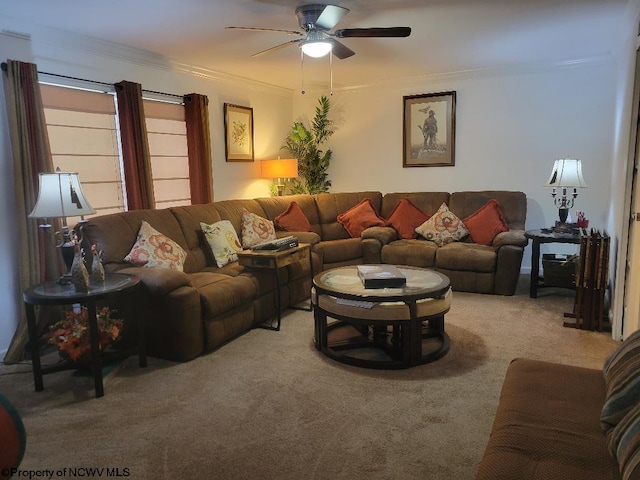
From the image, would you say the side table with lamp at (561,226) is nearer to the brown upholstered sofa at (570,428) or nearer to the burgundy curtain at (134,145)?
the brown upholstered sofa at (570,428)

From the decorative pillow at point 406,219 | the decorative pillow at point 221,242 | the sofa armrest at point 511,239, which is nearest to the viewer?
the decorative pillow at point 221,242

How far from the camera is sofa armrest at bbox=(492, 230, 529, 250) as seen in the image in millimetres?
4559

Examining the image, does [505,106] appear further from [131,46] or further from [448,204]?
[131,46]

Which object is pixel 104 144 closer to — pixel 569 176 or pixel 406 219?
pixel 406 219

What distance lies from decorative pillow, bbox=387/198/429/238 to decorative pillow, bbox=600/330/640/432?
389 centimetres

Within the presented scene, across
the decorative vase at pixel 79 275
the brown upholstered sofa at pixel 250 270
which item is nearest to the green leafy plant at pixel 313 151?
the brown upholstered sofa at pixel 250 270

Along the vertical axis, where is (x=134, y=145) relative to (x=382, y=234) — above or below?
above

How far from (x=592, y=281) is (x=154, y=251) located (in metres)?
3.45

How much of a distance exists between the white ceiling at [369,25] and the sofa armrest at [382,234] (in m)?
1.86

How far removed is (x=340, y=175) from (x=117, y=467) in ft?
17.0

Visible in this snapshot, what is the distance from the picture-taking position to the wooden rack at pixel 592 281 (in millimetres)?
3574

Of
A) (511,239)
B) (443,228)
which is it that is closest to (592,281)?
(511,239)

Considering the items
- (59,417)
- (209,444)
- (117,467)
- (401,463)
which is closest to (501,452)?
(401,463)

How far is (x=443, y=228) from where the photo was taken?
17.2 ft
